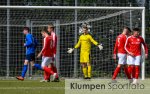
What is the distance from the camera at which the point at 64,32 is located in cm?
2323

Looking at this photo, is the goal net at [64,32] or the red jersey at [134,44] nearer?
the red jersey at [134,44]

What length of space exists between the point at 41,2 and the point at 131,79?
23.6 ft

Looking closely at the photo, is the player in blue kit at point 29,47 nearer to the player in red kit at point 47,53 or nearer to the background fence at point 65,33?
the player in red kit at point 47,53

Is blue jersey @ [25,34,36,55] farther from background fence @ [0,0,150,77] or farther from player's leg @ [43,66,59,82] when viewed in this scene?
background fence @ [0,0,150,77]

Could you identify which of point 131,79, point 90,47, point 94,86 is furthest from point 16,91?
point 90,47

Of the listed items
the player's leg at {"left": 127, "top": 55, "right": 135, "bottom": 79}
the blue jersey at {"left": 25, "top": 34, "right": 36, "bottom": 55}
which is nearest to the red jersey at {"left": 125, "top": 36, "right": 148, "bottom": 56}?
the player's leg at {"left": 127, "top": 55, "right": 135, "bottom": 79}

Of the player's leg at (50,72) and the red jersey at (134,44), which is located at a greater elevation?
the red jersey at (134,44)

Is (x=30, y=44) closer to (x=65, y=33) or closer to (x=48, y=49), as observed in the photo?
(x=48, y=49)

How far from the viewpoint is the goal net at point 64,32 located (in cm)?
2253

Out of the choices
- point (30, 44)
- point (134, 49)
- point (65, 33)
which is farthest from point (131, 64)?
point (65, 33)

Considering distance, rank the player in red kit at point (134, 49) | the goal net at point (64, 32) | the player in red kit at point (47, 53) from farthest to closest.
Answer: the goal net at point (64, 32) < the player in red kit at point (47, 53) < the player in red kit at point (134, 49)

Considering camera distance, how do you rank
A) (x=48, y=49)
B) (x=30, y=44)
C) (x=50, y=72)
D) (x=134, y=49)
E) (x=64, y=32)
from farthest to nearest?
(x=64, y=32), (x=30, y=44), (x=48, y=49), (x=50, y=72), (x=134, y=49)

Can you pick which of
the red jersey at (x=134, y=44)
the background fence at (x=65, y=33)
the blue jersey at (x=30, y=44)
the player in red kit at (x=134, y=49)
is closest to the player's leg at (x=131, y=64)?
the player in red kit at (x=134, y=49)

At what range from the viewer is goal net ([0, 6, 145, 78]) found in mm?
22531
